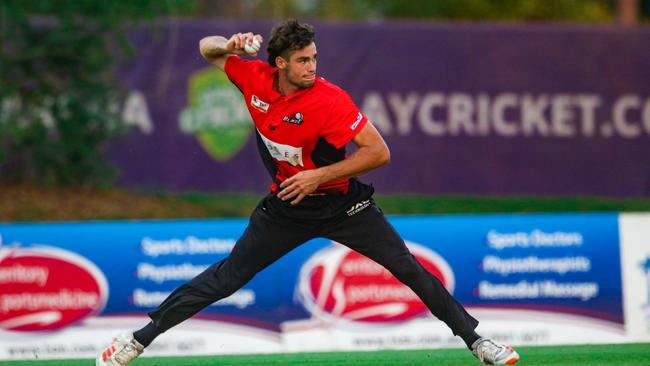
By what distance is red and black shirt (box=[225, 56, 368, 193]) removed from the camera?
283 inches

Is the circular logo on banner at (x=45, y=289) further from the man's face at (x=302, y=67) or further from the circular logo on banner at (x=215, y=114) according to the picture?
the circular logo on banner at (x=215, y=114)

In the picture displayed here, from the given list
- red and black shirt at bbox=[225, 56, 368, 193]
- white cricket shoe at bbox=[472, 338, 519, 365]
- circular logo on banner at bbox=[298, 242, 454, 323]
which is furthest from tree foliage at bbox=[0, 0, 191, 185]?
white cricket shoe at bbox=[472, 338, 519, 365]

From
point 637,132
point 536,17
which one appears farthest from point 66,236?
point 536,17

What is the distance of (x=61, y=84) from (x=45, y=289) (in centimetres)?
540

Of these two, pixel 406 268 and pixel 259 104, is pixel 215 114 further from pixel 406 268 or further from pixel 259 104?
pixel 406 268

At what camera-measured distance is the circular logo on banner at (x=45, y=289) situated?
10195 millimetres

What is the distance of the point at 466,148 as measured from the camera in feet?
57.2

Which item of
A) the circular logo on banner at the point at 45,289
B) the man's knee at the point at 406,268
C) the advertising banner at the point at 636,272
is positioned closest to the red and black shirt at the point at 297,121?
the man's knee at the point at 406,268

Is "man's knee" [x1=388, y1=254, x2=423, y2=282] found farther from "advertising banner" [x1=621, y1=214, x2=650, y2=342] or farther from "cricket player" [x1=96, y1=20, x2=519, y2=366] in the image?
"advertising banner" [x1=621, y1=214, x2=650, y2=342]

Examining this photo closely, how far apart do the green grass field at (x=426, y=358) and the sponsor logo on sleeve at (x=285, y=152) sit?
6.71ft

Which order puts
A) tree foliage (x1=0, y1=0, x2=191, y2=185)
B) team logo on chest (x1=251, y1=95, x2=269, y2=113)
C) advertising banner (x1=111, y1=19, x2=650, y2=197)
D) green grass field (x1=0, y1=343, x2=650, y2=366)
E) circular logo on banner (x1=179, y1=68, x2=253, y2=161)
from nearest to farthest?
team logo on chest (x1=251, y1=95, x2=269, y2=113) → green grass field (x1=0, y1=343, x2=650, y2=366) → tree foliage (x1=0, y1=0, x2=191, y2=185) → circular logo on banner (x1=179, y1=68, x2=253, y2=161) → advertising banner (x1=111, y1=19, x2=650, y2=197)

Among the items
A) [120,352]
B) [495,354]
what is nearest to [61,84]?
[120,352]

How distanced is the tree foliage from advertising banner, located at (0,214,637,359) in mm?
4727

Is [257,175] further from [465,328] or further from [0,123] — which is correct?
[465,328]
